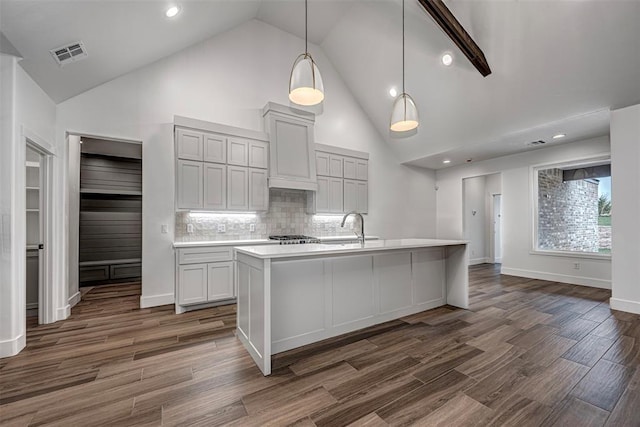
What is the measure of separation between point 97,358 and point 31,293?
2128 millimetres

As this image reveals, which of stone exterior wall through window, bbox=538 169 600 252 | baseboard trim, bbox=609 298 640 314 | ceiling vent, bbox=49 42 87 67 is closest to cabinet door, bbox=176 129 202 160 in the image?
ceiling vent, bbox=49 42 87 67

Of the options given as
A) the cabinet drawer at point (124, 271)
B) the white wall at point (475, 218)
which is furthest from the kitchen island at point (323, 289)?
the white wall at point (475, 218)

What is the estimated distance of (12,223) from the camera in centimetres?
252

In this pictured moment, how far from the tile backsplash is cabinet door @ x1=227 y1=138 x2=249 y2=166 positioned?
2.70ft

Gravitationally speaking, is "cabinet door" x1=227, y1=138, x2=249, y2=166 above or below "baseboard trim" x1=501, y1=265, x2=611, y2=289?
above

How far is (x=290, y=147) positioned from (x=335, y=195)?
134cm

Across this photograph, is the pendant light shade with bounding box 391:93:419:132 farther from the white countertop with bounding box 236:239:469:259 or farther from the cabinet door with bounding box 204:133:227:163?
the cabinet door with bounding box 204:133:227:163

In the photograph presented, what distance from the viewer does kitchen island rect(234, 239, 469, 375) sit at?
2.32 meters

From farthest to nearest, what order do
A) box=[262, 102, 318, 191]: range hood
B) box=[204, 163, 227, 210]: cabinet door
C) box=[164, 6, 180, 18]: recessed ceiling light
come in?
box=[262, 102, 318, 191]: range hood → box=[204, 163, 227, 210]: cabinet door → box=[164, 6, 180, 18]: recessed ceiling light

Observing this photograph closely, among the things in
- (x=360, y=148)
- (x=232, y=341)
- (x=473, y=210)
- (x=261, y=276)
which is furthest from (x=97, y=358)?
(x=473, y=210)

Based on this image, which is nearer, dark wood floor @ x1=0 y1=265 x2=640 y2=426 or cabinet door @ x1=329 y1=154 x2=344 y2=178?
dark wood floor @ x1=0 y1=265 x2=640 y2=426

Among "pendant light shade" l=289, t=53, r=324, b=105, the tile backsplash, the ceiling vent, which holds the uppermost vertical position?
the ceiling vent

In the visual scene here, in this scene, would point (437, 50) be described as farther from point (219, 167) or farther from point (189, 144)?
point (189, 144)

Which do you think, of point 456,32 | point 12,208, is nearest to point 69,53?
point 12,208
